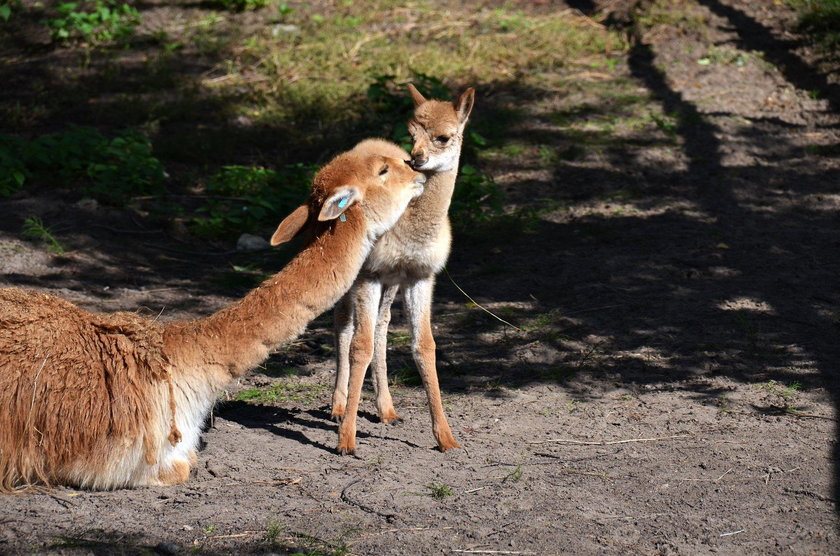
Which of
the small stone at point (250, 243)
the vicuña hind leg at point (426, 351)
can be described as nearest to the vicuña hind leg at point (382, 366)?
the vicuña hind leg at point (426, 351)

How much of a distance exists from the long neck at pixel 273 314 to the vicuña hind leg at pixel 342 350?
3.31 feet

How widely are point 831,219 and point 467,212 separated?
3.05m

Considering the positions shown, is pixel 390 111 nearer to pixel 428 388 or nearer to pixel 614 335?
pixel 614 335

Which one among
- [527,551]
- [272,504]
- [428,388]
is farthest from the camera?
[428,388]

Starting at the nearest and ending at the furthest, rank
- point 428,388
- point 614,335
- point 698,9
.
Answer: point 428,388 → point 614,335 → point 698,9

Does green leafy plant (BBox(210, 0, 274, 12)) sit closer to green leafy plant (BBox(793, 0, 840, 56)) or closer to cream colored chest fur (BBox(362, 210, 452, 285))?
green leafy plant (BBox(793, 0, 840, 56))

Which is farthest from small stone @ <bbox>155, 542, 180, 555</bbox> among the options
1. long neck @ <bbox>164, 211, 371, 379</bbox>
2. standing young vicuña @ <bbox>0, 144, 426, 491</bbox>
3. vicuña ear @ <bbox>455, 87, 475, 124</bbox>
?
vicuña ear @ <bbox>455, 87, 475, 124</bbox>

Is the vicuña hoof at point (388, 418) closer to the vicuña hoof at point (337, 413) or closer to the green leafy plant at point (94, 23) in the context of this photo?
the vicuña hoof at point (337, 413)

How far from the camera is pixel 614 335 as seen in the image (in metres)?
6.50

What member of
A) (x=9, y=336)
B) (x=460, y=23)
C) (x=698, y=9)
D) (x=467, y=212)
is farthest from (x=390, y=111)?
(x=9, y=336)

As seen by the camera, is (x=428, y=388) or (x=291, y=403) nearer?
(x=428, y=388)

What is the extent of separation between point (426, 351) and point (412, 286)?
364mm

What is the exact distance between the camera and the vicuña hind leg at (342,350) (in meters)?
5.46

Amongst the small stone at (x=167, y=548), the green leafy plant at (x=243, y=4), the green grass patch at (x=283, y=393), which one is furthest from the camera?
the green leafy plant at (x=243, y=4)
